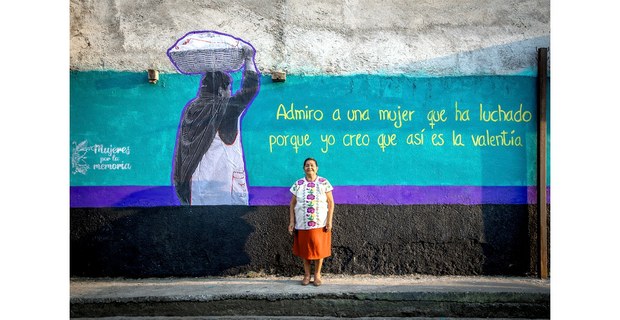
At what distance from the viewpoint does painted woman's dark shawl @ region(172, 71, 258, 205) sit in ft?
20.5

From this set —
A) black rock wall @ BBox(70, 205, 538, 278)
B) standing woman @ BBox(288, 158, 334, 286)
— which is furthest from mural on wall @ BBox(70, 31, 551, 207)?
standing woman @ BBox(288, 158, 334, 286)

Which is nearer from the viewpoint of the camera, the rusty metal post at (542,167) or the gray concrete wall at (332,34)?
the rusty metal post at (542,167)

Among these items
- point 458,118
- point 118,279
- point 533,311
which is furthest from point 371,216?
point 118,279

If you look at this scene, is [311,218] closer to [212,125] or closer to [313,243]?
[313,243]

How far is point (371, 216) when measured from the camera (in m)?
6.23

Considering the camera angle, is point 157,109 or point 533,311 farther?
point 157,109

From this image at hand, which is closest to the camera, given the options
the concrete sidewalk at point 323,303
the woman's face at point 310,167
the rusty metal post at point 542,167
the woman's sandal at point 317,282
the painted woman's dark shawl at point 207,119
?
the concrete sidewalk at point 323,303

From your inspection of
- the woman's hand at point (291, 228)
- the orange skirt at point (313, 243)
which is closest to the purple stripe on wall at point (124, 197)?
the woman's hand at point (291, 228)

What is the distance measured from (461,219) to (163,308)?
3.44m

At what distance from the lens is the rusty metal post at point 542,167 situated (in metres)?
6.15

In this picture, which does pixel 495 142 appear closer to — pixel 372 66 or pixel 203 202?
pixel 372 66

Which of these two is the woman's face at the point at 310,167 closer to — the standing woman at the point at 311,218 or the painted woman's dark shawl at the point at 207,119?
the standing woman at the point at 311,218

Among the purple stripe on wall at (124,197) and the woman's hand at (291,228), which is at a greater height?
the purple stripe on wall at (124,197)

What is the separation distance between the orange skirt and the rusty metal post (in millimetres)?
2494
